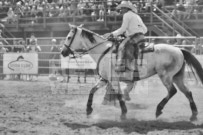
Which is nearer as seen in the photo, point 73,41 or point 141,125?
point 141,125

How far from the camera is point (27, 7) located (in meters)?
21.8

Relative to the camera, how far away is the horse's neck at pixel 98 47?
7.75m

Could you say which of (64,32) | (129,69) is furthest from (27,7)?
(129,69)

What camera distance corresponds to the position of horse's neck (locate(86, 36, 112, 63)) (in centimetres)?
775

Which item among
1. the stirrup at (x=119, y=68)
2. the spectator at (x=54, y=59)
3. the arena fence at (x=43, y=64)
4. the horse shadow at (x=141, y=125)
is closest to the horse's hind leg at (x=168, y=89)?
the horse shadow at (x=141, y=125)

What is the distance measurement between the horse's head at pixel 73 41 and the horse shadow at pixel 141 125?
1810mm

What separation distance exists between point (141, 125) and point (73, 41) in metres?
2.43

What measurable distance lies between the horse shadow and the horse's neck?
1.46 meters

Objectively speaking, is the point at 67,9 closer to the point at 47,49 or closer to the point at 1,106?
the point at 47,49

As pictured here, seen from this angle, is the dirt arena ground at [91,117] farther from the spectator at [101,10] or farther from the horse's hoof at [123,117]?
the spectator at [101,10]

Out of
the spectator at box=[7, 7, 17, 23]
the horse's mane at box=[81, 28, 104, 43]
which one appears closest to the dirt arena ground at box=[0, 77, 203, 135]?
the horse's mane at box=[81, 28, 104, 43]

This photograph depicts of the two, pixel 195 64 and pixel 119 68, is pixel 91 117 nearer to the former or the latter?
pixel 119 68

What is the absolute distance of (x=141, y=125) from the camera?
21.8 ft

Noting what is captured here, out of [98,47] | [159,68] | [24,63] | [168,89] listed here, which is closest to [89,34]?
[98,47]
